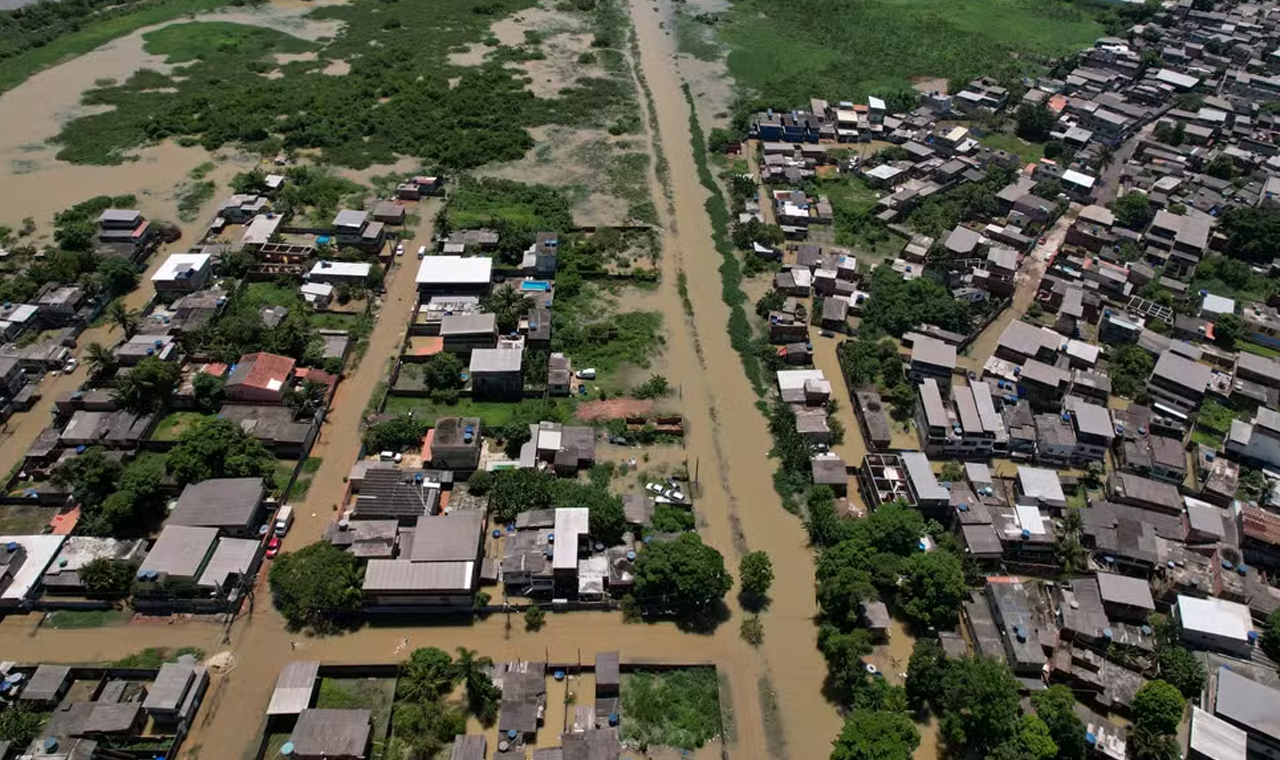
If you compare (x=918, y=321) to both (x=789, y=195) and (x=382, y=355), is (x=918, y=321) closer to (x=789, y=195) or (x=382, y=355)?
(x=789, y=195)

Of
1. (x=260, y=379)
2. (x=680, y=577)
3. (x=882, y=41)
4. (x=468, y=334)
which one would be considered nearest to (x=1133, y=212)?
(x=882, y=41)

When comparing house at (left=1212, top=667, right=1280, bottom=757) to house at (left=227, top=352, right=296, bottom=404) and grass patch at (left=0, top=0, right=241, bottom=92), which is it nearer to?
house at (left=227, top=352, right=296, bottom=404)

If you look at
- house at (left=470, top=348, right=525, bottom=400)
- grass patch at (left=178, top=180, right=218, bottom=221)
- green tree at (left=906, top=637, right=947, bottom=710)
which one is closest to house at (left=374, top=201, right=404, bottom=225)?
grass patch at (left=178, top=180, right=218, bottom=221)

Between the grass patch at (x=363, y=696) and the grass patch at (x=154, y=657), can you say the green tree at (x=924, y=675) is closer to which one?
the grass patch at (x=363, y=696)

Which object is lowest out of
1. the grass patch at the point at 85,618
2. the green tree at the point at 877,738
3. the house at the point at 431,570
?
the grass patch at the point at 85,618

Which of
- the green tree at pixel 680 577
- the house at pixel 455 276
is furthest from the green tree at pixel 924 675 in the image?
the house at pixel 455 276

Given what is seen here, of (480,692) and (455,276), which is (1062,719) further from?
(455,276)
